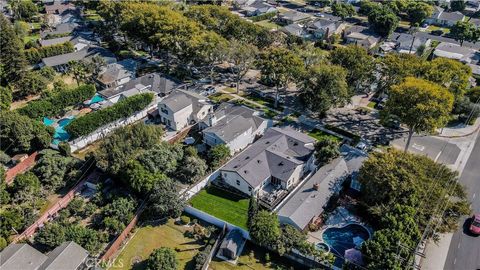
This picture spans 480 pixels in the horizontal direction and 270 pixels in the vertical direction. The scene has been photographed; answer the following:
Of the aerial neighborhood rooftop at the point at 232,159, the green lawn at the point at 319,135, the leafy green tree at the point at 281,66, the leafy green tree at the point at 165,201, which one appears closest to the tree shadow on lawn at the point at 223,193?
the aerial neighborhood rooftop at the point at 232,159

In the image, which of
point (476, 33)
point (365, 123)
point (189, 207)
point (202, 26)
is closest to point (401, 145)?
point (365, 123)

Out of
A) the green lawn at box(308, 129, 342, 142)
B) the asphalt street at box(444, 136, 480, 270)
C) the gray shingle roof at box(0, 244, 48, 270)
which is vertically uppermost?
the asphalt street at box(444, 136, 480, 270)

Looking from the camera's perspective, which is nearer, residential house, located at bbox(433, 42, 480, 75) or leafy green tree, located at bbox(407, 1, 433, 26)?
residential house, located at bbox(433, 42, 480, 75)

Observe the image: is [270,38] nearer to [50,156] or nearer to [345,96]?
[345,96]

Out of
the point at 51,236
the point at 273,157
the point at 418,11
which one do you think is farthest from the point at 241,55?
the point at 418,11

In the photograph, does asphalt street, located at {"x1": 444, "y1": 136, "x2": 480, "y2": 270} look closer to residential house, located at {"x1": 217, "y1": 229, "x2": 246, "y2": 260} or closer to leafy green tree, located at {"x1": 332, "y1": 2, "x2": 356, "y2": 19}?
residential house, located at {"x1": 217, "y1": 229, "x2": 246, "y2": 260}

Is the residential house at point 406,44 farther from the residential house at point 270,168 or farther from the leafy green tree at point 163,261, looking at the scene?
the leafy green tree at point 163,261

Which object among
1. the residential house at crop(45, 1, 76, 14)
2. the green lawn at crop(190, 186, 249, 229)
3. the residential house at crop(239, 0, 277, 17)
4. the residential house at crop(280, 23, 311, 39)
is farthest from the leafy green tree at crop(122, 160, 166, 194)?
the residential house at crop(45, 1, 76, 14)
